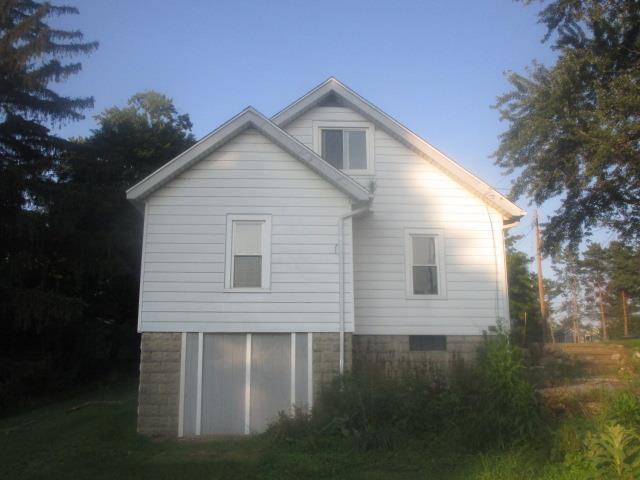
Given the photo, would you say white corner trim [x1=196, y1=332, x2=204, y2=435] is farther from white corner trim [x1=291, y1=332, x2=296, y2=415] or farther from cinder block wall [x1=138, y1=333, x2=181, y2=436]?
white corner trim [x1=291, y1=332, x2=296, y2=415]

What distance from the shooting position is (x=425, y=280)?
1366 cm

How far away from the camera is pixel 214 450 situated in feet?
33.4

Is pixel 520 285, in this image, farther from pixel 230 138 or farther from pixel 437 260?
pixel 230 138

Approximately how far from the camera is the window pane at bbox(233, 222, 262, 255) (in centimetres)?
1205

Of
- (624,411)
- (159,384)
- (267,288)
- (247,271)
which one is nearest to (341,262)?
(267,288)

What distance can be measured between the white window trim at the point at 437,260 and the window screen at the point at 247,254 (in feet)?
11.9

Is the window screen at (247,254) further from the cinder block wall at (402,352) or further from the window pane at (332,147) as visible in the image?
the window pane at (332,147)

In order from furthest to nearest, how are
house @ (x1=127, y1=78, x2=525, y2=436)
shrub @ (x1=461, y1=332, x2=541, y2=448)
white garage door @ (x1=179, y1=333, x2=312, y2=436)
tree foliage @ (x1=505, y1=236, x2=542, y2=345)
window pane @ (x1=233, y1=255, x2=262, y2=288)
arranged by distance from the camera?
tree foliage @ (x1=505, y1=236, x2=542, y2=345), window pane @ (x1=233, y1=255, x2=262, y2=288), house @ (x1=127, y1=78, x2=525, y2=436), white garage door @ (x1=179, y1=333, x2=312, y2=436), shrub @ (x1=461, y1=332, x2=541, y2=448)

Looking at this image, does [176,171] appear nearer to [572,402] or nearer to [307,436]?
[307,436]

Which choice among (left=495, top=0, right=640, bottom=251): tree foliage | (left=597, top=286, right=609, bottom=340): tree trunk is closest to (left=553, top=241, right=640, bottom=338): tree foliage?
(left=597, top=286, right=609, bottom=340): tree trunk

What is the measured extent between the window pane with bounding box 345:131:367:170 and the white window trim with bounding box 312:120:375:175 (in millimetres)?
99

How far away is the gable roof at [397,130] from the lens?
13.8 m

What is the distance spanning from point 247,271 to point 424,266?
169 inches

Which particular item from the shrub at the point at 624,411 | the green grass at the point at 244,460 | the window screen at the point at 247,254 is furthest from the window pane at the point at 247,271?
the shrub at the point at 624,411
